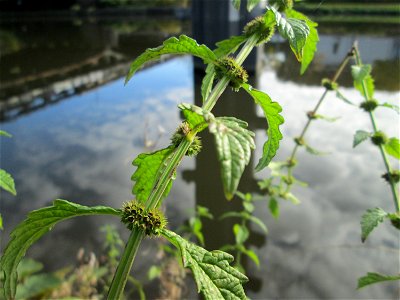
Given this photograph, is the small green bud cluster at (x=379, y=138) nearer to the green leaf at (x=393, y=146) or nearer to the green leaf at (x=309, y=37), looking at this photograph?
the green leaf at (x=393, y=146)

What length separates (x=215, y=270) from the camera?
1.95 ft

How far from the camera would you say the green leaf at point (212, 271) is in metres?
0.57

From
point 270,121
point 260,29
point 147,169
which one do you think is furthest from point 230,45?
point 147,169

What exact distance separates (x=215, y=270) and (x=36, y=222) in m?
0.32

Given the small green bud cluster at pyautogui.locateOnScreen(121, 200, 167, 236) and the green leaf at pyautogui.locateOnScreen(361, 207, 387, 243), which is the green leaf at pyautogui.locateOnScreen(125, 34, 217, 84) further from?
the green leaf at pyautogui.locateOnScreen(361, 207, 387, 243)

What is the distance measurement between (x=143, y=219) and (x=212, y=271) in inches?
5.8

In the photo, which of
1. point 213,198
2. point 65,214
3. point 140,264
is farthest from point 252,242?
point 65,214

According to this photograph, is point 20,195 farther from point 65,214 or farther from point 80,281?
point 65,214

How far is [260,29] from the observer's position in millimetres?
705

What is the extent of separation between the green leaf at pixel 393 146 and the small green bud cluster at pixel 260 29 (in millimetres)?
807

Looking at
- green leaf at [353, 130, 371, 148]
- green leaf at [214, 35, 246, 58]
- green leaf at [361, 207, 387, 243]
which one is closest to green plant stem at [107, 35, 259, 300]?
green leaf at [214, 35, 246, 58]

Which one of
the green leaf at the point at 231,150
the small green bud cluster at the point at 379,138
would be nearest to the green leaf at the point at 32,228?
the green leaf at the point at 231,150

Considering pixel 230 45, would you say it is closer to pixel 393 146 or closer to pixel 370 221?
pixel 370 221

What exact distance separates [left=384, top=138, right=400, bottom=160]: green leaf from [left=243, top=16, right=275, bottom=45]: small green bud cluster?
0.81m
